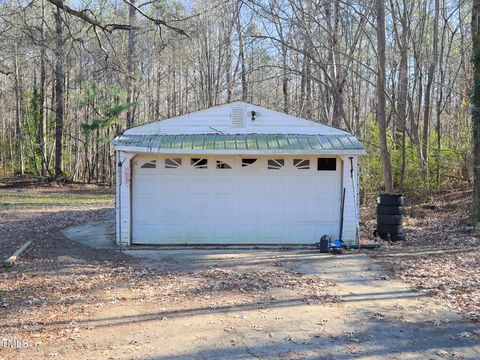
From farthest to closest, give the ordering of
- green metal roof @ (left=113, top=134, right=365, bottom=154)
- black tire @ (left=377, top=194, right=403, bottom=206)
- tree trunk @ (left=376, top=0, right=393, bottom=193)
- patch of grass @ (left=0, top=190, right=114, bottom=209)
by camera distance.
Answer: patch of grass @ (left=0, top=190, right=114, bottom=209) < tree trunk @ (left=376, top=0, right=393, bottom=193) < black tire @ (left=377, top=194, right=403, bottom=206) < green metal roof @ (left=113, top=134, right=365, bottom=154)

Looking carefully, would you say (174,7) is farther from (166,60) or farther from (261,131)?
(166,60)

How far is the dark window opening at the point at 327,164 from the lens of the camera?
10.6m

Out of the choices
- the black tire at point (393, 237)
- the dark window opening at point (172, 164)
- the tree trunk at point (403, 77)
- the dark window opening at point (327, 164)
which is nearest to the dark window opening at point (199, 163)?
the dark window opening at point (172, 164)

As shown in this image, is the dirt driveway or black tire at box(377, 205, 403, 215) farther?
black tire at box(377, 205, 403, 215)

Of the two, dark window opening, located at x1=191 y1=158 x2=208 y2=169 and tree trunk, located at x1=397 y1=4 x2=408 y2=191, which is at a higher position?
tree trunk, located at x1=397 y1=4 x2=408 y2=191

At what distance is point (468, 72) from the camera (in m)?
19.6

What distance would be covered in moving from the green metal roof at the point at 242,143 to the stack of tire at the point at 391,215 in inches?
65.4

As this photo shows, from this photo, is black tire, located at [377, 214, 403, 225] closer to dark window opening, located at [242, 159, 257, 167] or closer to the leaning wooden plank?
dark window opening, located at [242, 159, 257, 167]

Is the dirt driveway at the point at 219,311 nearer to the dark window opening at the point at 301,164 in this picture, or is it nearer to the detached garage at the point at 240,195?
the detached garage at the point at 240,195

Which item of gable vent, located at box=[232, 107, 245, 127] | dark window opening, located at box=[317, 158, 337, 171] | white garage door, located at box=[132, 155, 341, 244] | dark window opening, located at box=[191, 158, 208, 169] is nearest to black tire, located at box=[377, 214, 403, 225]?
white garage door, located at box=[132, 155, 341, 244]

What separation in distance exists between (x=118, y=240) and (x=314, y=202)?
454cm

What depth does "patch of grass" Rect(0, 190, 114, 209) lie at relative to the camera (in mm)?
18641

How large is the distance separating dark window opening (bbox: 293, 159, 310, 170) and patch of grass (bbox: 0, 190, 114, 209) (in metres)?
11.1

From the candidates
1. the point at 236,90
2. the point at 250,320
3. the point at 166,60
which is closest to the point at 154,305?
the point at 250,320
